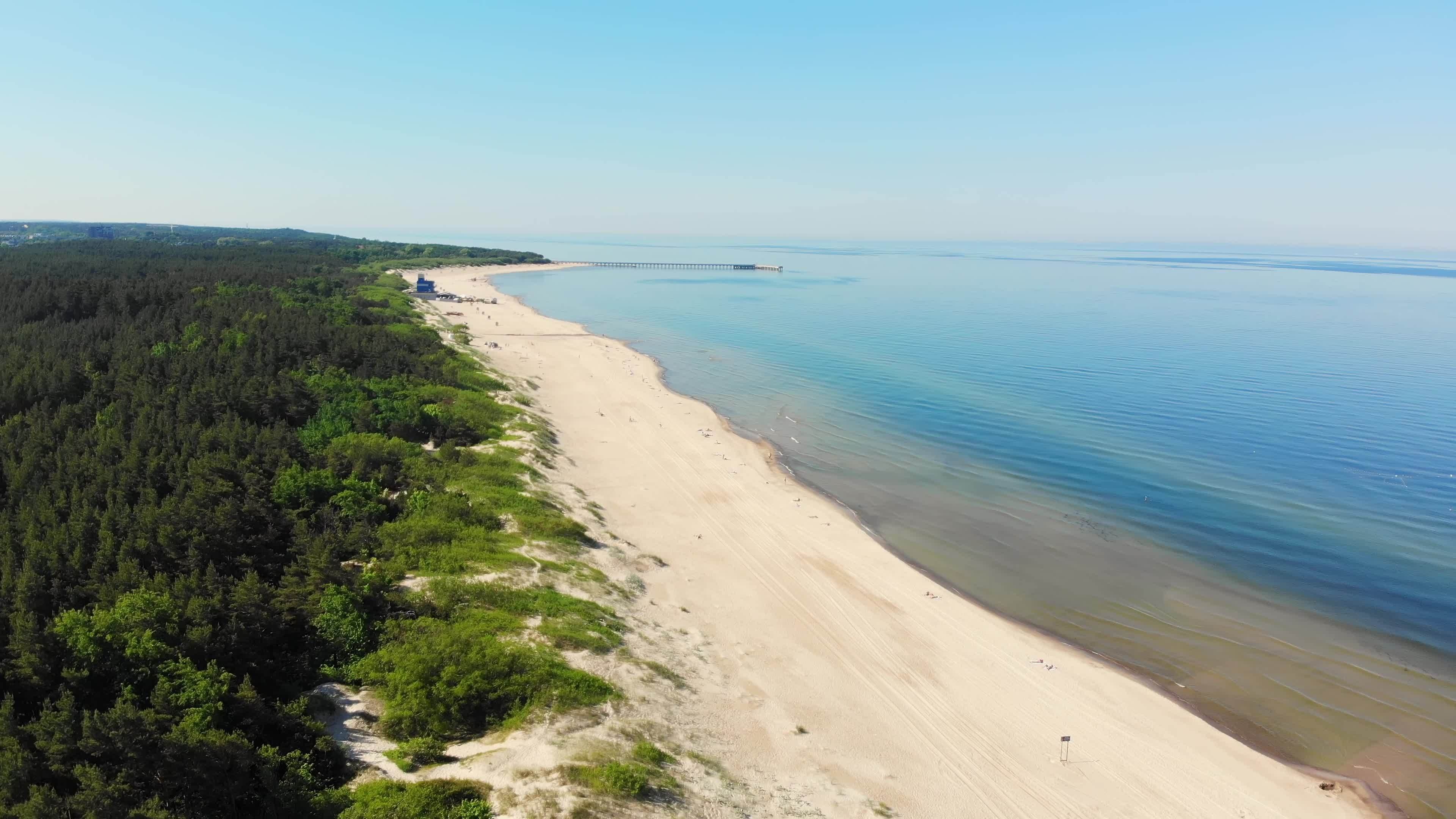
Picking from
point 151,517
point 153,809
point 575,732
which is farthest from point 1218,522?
point 151,517

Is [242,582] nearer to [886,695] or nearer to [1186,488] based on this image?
[886,695]

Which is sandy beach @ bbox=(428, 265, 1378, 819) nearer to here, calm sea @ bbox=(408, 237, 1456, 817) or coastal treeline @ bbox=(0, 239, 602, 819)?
calm sea @ bbox=(408, 237, 1456, 817)

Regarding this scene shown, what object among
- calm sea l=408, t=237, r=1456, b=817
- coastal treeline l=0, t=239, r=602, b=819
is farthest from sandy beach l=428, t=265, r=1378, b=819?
coastal treeline l=0, t=239, r=602, b=819

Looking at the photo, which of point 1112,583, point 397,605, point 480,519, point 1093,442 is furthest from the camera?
point 1093,442

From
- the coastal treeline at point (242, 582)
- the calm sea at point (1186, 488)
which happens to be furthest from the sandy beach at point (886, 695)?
the coastal treeline at point (242, 582)

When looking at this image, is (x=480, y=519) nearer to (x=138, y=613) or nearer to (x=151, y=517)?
(x=151, y=517)

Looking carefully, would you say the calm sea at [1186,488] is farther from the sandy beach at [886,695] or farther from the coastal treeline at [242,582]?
the coastal treeline at [242,582]
